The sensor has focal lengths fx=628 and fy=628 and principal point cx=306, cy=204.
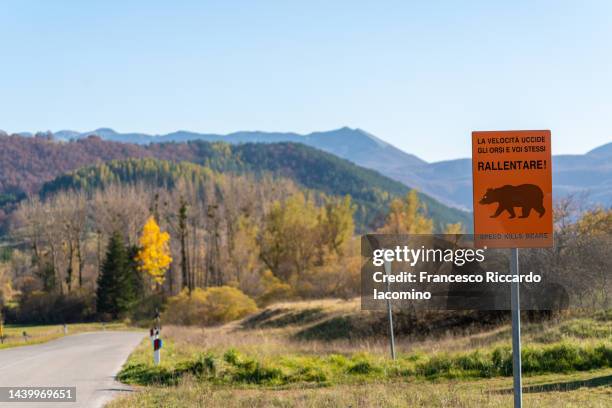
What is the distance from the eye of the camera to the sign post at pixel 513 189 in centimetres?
689

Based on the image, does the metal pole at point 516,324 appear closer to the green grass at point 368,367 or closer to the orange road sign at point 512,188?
the orange road sign at point 512,188

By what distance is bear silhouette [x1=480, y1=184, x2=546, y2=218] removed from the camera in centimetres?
686

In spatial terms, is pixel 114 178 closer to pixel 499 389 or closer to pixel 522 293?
pixel 522 293

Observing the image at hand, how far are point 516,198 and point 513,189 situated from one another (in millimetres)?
104

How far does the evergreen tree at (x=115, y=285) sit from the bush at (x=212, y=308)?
13.9m

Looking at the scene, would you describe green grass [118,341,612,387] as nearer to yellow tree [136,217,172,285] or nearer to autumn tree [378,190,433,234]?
yellow tree [136,217,172,285]

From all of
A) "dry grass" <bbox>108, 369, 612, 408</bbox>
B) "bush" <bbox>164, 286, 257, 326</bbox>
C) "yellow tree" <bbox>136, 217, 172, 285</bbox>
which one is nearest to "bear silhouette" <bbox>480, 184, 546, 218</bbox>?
"dry grass" <bbox>108, 369, 612, 408</bbox>

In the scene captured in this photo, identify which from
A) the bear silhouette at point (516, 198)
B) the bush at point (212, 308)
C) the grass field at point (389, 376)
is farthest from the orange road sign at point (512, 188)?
the bush at point (212, 308)

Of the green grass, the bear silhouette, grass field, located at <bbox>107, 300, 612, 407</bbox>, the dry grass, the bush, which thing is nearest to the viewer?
the bear silhouette

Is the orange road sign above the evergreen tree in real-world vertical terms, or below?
above

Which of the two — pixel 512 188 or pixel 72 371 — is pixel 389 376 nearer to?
pixel 72 371

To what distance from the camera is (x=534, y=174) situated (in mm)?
7012

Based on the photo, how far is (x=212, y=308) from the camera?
5538 centimetres

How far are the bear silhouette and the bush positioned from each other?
49.0m
